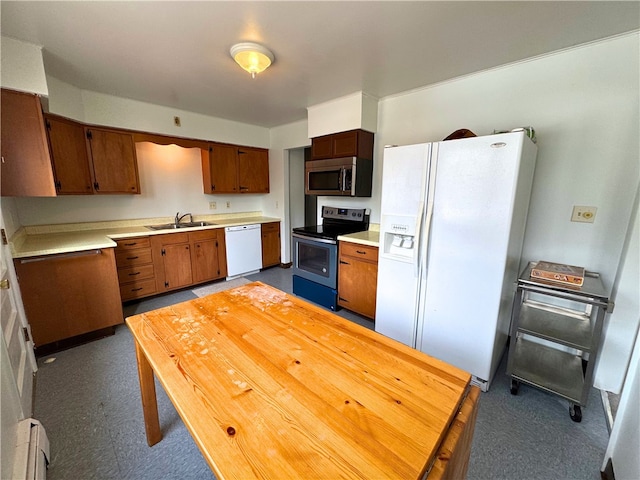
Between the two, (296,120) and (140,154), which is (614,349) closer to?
(296,120)

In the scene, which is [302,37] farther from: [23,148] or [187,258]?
[187,258]

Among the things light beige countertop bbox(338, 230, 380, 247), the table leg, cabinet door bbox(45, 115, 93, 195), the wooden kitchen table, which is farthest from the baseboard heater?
light beige countertop bbox(338, 230, 380, 247)

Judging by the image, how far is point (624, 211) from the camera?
1.80 m

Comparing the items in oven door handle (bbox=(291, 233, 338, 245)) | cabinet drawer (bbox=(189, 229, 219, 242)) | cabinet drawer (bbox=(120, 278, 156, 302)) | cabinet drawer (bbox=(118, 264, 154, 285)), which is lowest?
cabinet drawer (bbox=(120, 278, 156, 302))

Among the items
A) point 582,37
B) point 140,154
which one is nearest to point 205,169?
point 140,154

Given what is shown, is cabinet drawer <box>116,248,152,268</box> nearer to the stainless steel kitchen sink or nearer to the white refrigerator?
the stainless steel kitchen sink

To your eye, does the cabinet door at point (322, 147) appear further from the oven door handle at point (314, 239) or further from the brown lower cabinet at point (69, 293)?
the brown lower cabinet at point (69, 293)

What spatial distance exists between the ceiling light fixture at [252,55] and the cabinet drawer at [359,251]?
1741 millimetres

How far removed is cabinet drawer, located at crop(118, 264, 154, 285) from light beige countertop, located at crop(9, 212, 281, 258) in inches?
15.0

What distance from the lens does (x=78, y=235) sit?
2807mm

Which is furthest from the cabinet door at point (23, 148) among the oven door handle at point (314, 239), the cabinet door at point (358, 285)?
the cabinet door at point (358, 285)

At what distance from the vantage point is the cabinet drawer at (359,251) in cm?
256

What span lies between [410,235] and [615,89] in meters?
1.66

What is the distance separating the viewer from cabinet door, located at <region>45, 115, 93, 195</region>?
2.51 metres
